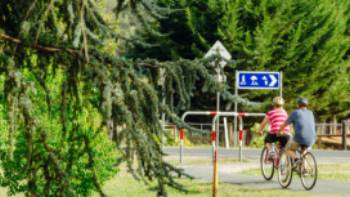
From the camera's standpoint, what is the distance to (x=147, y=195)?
1517 centimetres

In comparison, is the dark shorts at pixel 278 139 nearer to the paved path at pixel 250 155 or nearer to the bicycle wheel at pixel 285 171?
the bicycle wheel at pixel 285 171

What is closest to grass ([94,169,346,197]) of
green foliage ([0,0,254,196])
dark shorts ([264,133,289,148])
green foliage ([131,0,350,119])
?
dark shorts ([264,133,289,148])

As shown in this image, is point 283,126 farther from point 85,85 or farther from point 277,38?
point 277,38

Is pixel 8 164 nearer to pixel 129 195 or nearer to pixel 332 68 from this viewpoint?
pixel 129 195

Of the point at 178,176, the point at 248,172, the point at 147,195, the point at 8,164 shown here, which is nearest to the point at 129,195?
the point at 147,195

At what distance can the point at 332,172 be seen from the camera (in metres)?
21.3

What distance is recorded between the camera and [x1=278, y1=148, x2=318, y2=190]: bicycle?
1681cm

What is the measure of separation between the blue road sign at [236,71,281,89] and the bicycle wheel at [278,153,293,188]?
646 cm

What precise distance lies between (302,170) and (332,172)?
4.43 metres

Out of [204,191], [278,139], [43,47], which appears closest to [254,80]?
[278,139]

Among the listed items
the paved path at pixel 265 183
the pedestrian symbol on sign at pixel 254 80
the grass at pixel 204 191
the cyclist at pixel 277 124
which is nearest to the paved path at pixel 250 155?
the pedestrian symbol on sign at pixel 254 80

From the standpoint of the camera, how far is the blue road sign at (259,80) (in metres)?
24.3

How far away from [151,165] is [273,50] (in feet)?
112

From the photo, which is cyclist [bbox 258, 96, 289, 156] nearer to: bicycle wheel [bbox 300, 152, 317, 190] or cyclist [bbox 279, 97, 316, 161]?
cyclist [bbox 279, 97, 316, 161]
